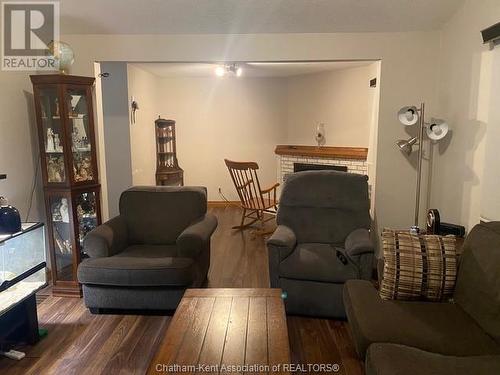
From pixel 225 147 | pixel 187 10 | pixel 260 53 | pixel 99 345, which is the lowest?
pixel 99 345

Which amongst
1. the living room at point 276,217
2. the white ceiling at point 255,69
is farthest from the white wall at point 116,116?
the living room at point 276,217

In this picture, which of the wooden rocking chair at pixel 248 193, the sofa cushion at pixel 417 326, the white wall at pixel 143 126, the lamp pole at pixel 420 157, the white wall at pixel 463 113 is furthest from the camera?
the wooden rocking chair at pixel 248 193

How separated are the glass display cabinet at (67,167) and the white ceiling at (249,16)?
0.52 metres

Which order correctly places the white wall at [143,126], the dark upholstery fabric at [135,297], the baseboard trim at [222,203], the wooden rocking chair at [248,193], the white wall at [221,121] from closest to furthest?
the dark upholstery fabric at [135,297]
the white wall at [143,126]
the wooden rocking chair at [248,193]
the white wall at [221,121]
the baseboard trim at [222,203]

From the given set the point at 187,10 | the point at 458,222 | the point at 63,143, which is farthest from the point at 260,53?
the point at 458,222

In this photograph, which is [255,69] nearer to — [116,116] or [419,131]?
[116,116]

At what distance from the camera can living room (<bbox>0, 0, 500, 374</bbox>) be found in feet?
6.47

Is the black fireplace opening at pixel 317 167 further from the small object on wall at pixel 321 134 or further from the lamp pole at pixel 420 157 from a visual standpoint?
the lamp pole at pixel 420 157

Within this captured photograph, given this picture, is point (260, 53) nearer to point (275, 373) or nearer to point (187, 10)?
point (187, 10)

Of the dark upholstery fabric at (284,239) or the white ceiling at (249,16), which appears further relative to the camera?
the white ceiling at (249,16)

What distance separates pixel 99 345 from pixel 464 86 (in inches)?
123

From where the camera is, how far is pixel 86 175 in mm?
3176

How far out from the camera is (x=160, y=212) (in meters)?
3.25

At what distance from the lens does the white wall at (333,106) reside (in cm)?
500
